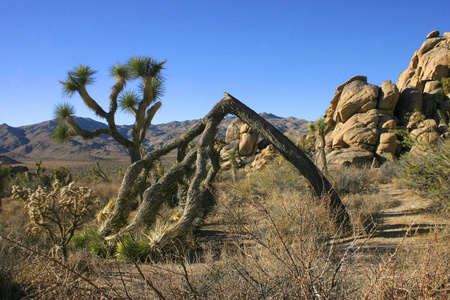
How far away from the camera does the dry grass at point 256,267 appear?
7.45 feet

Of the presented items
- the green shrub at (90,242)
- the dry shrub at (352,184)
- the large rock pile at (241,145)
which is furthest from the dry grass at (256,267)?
the large rock pile at (241,145)

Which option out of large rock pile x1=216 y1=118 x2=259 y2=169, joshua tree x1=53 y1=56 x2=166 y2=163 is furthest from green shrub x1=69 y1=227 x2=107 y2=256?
large rock pile x1=216 y1=118 x2=259 y2=169

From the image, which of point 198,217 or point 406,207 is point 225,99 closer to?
point 198,217

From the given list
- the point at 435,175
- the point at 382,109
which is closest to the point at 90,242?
the point at 435,175

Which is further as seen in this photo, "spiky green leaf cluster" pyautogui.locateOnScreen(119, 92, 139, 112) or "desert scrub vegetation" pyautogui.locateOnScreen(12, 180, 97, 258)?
"spiky green leaf cluster" pyautogui.locateOnScreen(119, 92, 139, 112)

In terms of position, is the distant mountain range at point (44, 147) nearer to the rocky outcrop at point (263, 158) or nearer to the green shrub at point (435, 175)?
the rocky outcrop at point (263, 158)

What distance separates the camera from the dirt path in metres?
5.29

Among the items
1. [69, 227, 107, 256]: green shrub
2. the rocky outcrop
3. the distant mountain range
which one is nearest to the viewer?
[69, 227, 107, 256]: green shrub

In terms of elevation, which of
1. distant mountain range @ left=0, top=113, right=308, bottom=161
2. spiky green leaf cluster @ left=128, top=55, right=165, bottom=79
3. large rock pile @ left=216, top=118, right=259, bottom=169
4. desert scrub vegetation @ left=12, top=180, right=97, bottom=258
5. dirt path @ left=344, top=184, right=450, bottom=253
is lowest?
dirt path @ left=344, top=184, right=450, bottom=253

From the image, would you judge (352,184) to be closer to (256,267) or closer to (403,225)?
(403,225)

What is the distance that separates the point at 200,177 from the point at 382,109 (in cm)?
2454

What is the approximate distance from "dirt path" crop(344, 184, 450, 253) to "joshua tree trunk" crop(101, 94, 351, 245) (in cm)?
72

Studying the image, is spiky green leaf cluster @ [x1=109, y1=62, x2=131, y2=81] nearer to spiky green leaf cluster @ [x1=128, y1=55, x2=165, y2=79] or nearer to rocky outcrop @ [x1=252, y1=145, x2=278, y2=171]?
spiky green leaf cluster @ [x1=128, y1=55, x2=165, y2=79]

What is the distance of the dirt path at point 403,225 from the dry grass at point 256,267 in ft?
0.52
